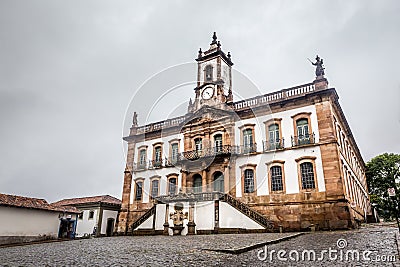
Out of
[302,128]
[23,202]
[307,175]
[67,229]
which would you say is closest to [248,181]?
[307,175]

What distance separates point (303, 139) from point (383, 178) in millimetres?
22878

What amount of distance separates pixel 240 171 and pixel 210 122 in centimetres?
482

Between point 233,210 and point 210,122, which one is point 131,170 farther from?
point 233,210

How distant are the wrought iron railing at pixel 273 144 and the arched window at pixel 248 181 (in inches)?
74.0

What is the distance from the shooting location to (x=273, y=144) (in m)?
20.7

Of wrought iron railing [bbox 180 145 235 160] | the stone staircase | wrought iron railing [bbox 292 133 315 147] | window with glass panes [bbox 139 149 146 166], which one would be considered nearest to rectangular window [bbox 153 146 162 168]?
window with glass panes [bbox 139 149 146 166]

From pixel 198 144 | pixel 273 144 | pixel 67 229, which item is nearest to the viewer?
pixel 273 144

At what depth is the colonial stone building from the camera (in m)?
18.2

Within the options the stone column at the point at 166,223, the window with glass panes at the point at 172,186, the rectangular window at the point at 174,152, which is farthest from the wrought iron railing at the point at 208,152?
the stone column at the point at 166,223

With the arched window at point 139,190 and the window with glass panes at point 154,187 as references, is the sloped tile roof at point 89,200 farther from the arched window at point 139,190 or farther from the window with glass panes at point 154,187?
the window with glass panes at point 154,187

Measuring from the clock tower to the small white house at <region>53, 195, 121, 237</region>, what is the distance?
13261 millimetres

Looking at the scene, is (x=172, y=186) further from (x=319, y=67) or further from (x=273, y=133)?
(x=319, y=67)

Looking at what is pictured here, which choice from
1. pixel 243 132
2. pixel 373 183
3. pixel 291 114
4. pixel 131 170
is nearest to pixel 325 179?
pixel 291 114

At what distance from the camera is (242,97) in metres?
24.0
